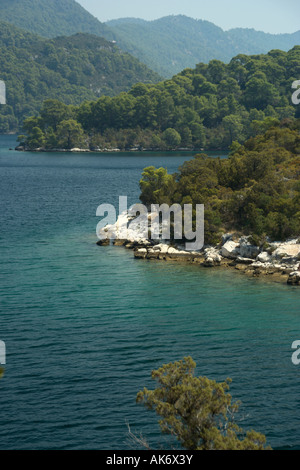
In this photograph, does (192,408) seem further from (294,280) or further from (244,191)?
(244,191)

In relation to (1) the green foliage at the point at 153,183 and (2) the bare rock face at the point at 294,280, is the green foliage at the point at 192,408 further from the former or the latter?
(1) the green foliage at the point at 153,183

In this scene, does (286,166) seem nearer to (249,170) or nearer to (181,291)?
(249,170)

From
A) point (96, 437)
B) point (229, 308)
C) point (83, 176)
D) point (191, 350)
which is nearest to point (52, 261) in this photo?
point (229, 308)

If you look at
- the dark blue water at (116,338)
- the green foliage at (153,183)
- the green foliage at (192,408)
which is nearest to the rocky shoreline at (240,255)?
the dark blue water at (116,338)

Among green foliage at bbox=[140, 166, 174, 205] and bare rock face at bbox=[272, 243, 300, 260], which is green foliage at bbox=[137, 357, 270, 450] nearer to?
bare rock face at bbox=[272, 243, 300, 260]

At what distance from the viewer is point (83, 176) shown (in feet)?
467

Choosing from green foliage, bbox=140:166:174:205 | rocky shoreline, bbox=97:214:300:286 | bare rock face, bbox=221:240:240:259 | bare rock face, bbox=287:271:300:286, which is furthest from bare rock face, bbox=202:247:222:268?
green foliage, bbox=140:166:174:205

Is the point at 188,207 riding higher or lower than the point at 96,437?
higher

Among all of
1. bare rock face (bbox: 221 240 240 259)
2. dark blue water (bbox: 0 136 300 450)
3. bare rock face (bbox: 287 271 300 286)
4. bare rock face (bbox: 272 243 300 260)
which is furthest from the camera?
bare rock face (bbox: 221 240 240 259)

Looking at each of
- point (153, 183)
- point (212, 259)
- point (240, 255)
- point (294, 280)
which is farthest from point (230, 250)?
point (153, 183)

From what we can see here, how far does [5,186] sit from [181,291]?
8244 cm

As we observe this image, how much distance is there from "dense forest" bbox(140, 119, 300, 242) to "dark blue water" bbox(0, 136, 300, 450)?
8.87 m

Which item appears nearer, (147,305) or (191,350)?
(191,350)

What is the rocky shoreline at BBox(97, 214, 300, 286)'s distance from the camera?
2143 inches
